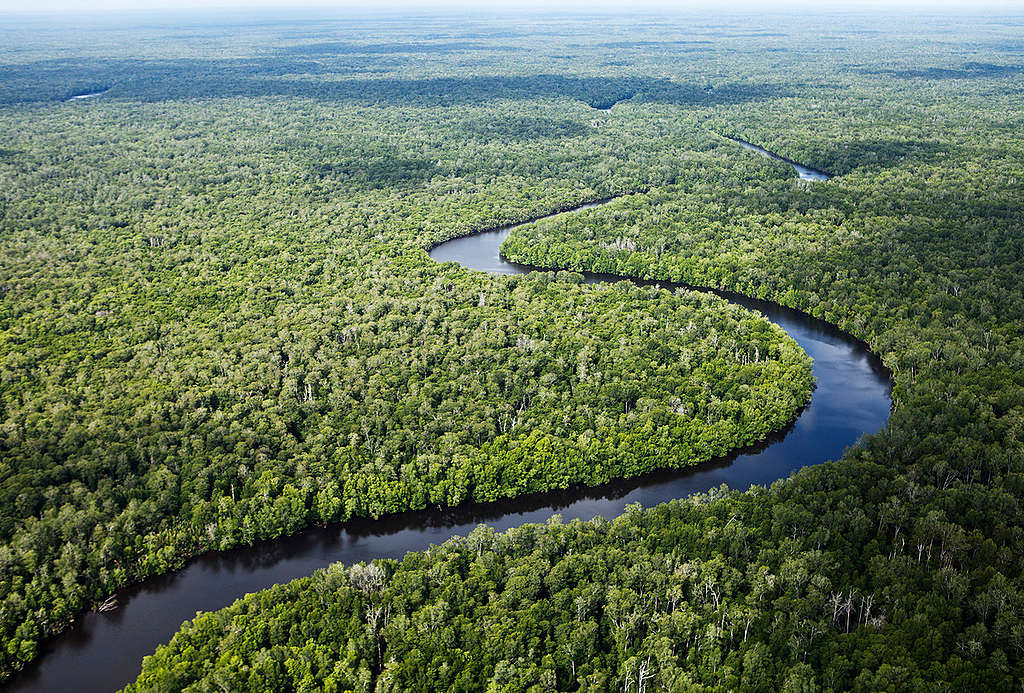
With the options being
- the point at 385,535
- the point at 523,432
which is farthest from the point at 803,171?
the point at 385,535

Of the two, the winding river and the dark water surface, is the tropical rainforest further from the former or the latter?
the dark water surface

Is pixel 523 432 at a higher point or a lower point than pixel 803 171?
lower

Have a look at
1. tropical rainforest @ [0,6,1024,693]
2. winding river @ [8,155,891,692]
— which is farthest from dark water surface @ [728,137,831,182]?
winding river @ [8,155,891,692]

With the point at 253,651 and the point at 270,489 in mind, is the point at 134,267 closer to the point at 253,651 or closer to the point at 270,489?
the point at 270,489

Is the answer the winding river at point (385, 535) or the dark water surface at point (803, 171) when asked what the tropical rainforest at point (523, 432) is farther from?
the dark water surface at point (803, 171)

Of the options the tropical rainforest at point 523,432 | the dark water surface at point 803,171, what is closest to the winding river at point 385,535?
the tropical rainforest at point 523,432

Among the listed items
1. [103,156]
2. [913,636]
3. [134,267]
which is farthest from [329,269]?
[103,156]

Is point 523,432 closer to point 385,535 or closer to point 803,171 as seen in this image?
point 385,535

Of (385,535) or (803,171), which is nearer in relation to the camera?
(385,535)
